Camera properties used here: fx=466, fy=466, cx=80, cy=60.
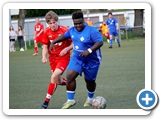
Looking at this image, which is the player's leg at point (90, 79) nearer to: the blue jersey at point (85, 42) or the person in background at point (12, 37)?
the blue jersey at point (85, 42)

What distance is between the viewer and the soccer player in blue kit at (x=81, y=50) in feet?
27.5

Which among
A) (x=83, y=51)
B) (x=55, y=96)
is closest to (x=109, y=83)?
(x=55, y=96)

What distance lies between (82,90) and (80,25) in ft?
9.75

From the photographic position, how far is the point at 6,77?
26.6 feet

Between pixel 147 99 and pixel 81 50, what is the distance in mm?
1696

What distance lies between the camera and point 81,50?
8594mm

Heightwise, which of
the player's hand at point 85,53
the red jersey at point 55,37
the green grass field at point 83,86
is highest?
the red jersey at point 55,37

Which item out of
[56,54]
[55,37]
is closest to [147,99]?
[56,54]

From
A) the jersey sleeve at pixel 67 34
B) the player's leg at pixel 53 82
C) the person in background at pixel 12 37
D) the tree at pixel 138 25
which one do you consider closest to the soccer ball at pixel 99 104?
the player's leg at pixel 53 82

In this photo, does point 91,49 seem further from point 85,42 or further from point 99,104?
point 99,104

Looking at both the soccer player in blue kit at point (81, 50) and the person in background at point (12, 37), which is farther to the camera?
the person in background at point (12, 37)

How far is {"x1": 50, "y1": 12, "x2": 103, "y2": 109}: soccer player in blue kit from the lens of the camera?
8.37 metres

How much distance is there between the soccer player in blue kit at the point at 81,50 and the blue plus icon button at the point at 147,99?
1326 mm

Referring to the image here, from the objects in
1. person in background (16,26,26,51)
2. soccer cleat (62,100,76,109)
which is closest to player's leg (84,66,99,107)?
soccer cleat (62,100,76,109)
